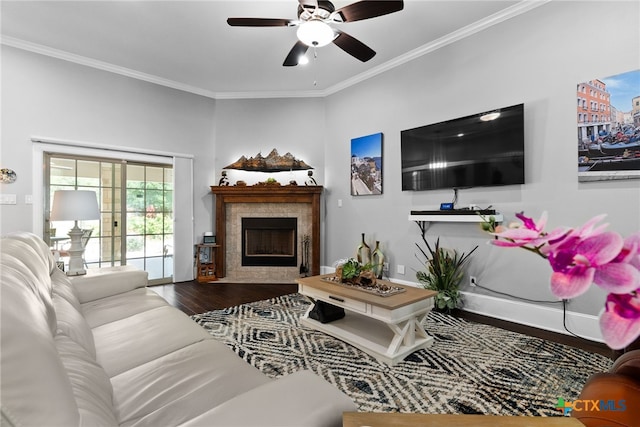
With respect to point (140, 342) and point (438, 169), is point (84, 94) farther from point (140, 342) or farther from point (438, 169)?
point (438, 169)

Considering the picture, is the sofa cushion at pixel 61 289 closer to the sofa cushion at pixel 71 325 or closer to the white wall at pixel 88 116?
the sofa cushion at pixel 71 325

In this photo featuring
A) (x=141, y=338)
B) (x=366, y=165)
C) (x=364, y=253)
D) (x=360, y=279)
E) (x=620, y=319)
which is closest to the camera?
(x=620, y=319)

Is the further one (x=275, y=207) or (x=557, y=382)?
(x=275, y=207)

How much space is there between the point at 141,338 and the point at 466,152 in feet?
10.8

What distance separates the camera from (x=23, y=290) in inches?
30.0

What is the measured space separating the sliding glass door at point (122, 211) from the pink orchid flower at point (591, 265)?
194 inches

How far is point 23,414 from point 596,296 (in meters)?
3.42

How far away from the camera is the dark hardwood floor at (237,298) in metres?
2.54

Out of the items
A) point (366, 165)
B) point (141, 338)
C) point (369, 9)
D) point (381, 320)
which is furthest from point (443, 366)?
point (366, 165)

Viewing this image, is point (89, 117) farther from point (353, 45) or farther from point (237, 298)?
point (353, 45)

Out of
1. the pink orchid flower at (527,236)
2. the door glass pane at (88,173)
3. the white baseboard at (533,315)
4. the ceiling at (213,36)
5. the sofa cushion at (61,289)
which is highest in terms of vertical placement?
the ceiling at (213,36)

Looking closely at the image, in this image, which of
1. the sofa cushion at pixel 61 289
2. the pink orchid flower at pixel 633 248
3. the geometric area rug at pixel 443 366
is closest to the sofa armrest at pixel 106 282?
the sofa cushion at pixel 61 289

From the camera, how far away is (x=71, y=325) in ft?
4.08

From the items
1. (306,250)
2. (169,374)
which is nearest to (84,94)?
(306,250)
